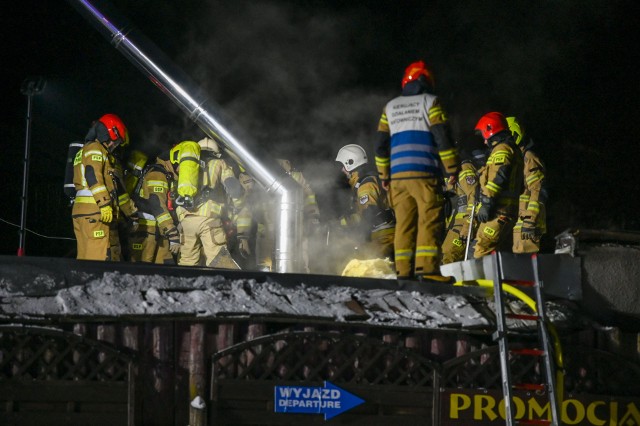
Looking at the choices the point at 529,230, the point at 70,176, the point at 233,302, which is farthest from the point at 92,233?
the point at 529,230

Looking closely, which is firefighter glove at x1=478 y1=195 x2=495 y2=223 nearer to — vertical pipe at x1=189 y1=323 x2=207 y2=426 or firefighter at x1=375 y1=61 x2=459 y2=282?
firefighter at x1=375 y1=61 x2=459 y2=282

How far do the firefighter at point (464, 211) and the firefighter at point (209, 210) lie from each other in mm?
2890

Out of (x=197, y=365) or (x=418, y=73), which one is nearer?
(x=197, y=365)

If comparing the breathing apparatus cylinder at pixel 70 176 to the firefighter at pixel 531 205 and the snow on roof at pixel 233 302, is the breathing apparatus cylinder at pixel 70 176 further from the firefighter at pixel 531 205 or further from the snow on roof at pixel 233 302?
the firefighter at pixel 531 205

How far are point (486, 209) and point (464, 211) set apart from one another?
94.5 inches

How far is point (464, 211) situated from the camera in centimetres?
1080

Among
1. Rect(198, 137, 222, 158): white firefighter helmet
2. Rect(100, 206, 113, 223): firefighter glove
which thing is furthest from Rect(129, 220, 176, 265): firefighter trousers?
Rect(100, 206, 113, 223): firefighter glove

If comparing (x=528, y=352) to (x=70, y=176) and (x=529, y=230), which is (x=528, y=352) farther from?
(x=70, y=176)

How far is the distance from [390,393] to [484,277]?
5.11 ft

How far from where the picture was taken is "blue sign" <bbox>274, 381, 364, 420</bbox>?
5.66m

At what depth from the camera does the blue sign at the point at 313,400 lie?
5664 mm

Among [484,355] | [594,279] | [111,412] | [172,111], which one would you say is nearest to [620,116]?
[172,111]

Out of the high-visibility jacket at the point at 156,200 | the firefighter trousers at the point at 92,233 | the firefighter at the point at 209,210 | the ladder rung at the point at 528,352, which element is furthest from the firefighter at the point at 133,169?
the ladder rung at the point at 528,352

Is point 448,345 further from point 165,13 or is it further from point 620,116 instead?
point 620,116
